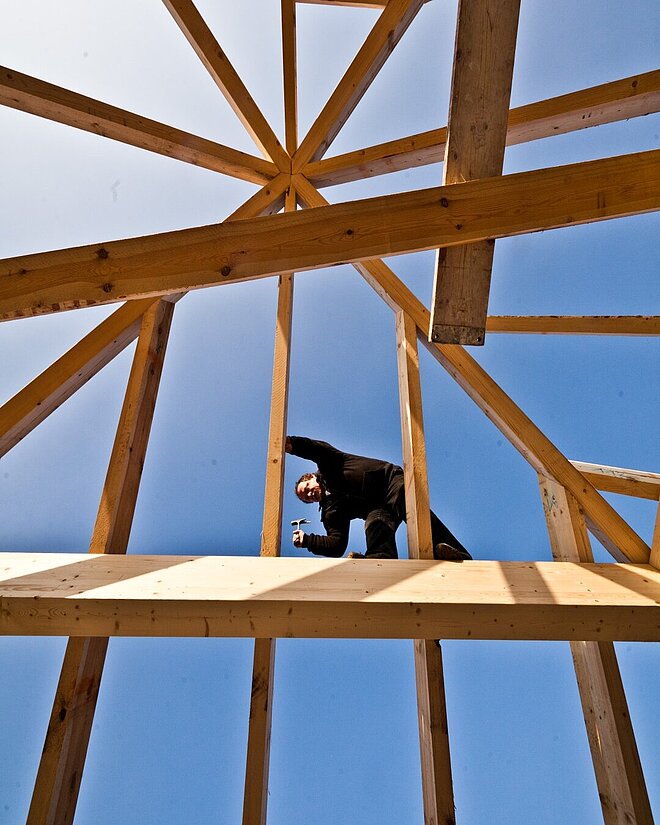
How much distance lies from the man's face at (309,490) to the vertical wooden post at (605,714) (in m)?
1.75

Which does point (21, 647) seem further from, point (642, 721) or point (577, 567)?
point (642, 721)

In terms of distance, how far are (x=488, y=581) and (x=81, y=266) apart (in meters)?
1.90

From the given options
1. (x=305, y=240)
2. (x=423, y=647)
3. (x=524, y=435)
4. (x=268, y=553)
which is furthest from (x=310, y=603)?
(x=524, y=435)

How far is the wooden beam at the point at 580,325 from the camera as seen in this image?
347cm

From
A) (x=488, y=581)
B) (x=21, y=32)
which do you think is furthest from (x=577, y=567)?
(x=21, y=32)

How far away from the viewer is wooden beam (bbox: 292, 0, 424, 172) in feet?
12.1

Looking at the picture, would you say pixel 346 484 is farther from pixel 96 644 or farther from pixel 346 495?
pixel 96 644

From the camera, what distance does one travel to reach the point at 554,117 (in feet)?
11.1

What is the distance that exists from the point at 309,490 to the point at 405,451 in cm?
135

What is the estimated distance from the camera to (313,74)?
5.52 metres

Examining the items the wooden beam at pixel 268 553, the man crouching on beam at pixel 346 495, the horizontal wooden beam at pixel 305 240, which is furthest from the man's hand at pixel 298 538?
the horizontal wooden beam at pixel 305 240

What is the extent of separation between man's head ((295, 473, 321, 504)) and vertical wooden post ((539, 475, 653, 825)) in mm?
1756

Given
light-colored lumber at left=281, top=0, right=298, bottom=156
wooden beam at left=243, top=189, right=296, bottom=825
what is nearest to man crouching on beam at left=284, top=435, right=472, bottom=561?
wooden beam at left=243, top=189, right=296, bottom=825

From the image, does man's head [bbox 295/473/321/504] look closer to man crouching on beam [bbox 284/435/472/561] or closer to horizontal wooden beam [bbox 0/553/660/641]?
man crouching on beam [bbox 284/435/472/561]
